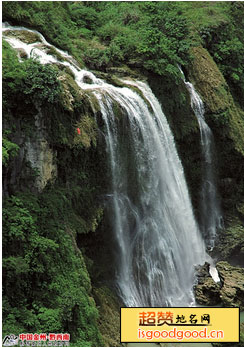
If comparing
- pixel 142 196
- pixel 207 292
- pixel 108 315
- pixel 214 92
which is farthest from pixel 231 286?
pixel 214 92

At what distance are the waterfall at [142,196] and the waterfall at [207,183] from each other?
2.66 metres

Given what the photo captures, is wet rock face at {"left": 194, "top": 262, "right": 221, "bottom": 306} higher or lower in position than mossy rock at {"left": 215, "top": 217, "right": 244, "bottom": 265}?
lower

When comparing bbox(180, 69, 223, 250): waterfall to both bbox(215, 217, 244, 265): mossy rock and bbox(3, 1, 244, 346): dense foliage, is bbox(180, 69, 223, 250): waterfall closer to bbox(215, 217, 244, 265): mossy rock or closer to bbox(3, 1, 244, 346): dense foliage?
bbox(215, 217, 244, 265): mossy rock

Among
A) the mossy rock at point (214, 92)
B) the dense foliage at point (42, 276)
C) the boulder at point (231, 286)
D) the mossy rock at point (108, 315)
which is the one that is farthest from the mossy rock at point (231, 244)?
the dense foliage at point (42, 276)

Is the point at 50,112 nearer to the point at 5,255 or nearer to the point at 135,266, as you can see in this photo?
the point at 5,255

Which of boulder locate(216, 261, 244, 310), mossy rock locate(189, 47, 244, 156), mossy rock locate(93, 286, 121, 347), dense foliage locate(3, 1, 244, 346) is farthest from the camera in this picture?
mossy rock locate(189, 47, 244, 156)

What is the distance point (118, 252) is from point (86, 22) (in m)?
11.3

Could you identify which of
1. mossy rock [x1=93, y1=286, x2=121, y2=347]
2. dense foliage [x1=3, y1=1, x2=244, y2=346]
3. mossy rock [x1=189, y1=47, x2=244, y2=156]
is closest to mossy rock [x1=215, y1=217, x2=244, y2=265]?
dense foliage [x1=3, y1=1, x2=244, y2=346]

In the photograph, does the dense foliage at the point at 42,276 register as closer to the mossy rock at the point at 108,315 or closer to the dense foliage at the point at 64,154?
the dense foliage at the point at 64,154

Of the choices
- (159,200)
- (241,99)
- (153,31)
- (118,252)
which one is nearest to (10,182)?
(118,252)

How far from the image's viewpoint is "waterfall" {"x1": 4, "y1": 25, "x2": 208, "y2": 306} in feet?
32.4

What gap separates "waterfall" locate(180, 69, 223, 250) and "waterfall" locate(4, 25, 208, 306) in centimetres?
266

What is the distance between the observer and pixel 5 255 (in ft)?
21.0

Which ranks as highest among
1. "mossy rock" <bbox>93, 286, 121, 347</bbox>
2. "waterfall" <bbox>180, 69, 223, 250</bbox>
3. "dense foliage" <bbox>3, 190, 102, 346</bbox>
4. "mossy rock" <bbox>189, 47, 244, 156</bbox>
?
"mossy rock" <bbox>189, 47, 244, 156</bbox>
